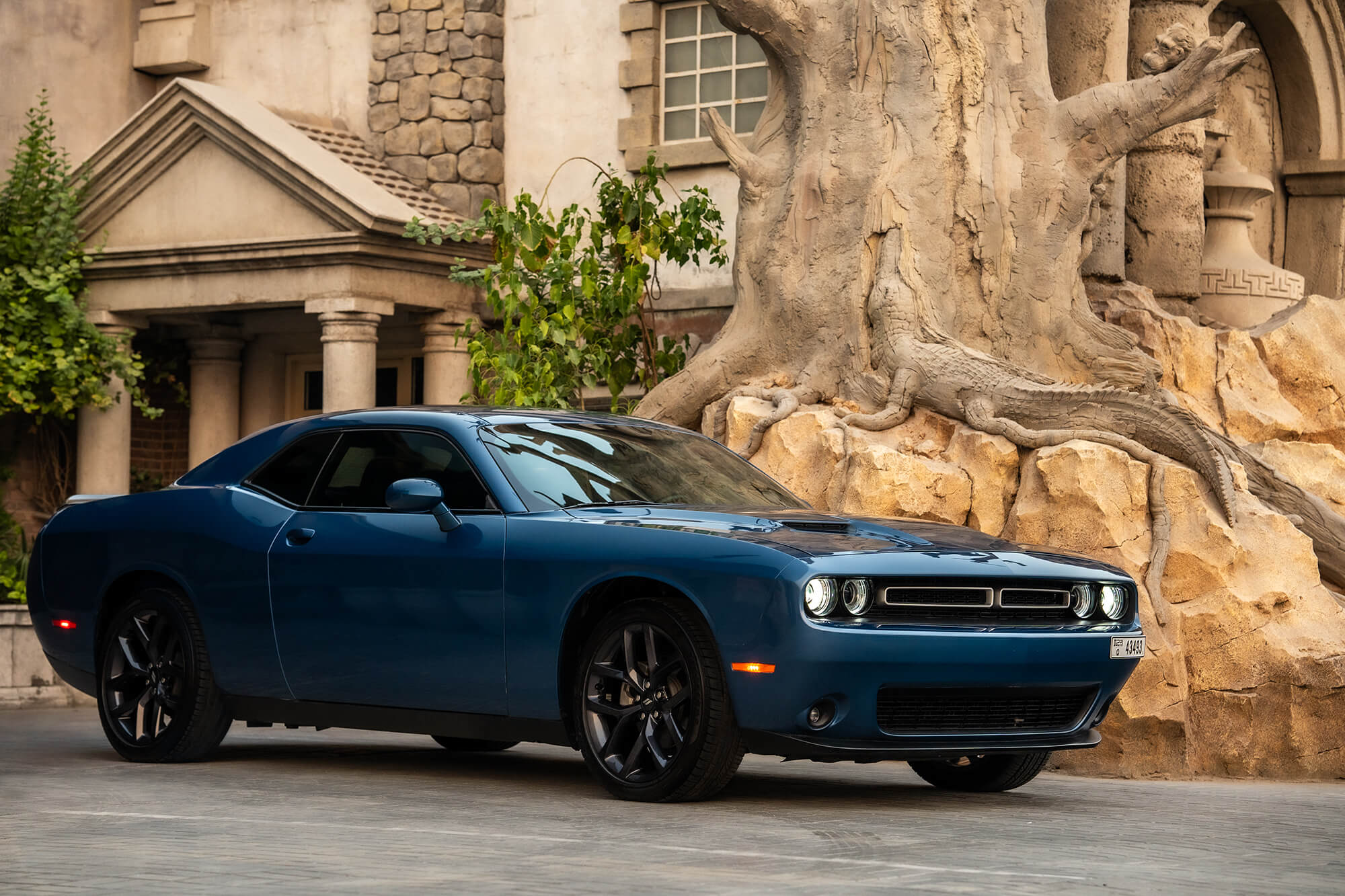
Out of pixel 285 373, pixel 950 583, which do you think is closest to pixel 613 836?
pixel 950 583

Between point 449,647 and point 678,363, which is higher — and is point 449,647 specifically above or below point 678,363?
below

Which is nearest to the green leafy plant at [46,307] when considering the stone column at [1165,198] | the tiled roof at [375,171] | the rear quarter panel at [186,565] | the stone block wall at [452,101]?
the tiled roof at [375,171]

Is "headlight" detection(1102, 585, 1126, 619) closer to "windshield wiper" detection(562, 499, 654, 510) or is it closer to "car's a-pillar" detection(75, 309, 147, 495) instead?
"windshield wiper" detection(562, 499, 654, 510)

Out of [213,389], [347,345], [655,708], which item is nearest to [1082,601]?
[655,708]

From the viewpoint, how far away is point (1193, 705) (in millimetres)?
9875

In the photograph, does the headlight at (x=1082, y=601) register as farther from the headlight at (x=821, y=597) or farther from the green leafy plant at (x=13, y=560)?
the green leafy plant at (x=13, y=560)

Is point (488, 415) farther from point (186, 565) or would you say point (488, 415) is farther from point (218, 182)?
point (218, 182)

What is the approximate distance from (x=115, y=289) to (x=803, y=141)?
8478mm

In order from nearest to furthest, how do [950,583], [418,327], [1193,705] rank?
[950,583] < [1193,705] < [418,327]

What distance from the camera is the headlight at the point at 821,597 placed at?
6.20 metres

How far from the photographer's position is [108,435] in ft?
61.0

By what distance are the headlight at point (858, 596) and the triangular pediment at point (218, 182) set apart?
11066 millimetres

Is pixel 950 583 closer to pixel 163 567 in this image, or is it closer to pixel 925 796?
pixel 925 796

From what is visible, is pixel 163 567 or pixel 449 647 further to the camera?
pixel 163 567
